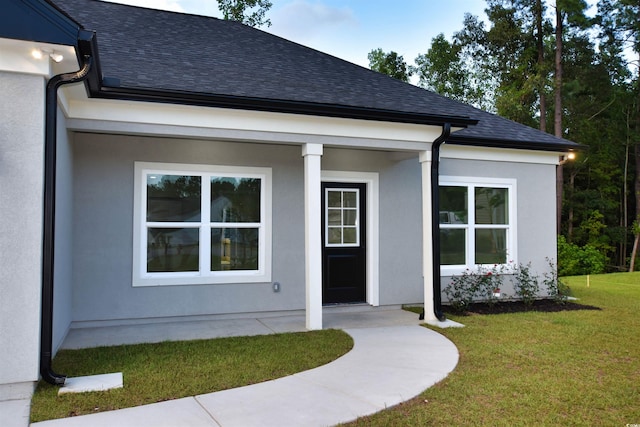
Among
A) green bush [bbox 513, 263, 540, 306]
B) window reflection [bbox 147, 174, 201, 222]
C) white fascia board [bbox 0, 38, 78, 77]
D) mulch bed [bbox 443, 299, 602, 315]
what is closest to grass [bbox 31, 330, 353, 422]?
window reflection [bbox 147, 174, 201, 222]

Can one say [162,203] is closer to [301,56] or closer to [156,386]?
[156,386]

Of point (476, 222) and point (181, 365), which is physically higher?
point (476, 222)

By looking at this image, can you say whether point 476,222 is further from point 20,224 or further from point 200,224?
point 20,224

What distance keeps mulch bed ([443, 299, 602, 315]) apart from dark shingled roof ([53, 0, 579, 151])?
292 centimetres

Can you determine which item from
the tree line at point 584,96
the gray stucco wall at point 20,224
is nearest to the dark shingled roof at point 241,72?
the gray stucco wall at point 20,224

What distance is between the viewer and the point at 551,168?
9.80 meters

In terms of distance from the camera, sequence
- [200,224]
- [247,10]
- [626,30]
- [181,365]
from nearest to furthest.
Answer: [181,365]
[200,224]
[626,30]
[247,10]

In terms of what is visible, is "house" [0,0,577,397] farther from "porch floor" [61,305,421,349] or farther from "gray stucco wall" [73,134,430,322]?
"porch floor" [61,305,421,349]

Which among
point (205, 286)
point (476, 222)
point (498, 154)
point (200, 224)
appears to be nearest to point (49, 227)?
point (200, 224)

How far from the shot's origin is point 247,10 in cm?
2216

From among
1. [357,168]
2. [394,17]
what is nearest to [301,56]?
[357,168]

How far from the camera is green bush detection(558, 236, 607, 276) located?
19991 millimetres

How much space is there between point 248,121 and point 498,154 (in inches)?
205

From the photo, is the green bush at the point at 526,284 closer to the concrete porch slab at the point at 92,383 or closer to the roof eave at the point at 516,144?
the roof eave at the point at 516,144
